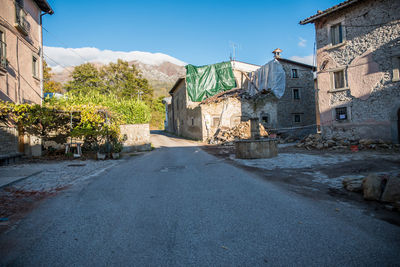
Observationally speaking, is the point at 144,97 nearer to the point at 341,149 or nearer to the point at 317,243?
the point at 341,149

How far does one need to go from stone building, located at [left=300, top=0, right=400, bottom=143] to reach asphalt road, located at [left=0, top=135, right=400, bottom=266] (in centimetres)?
1147

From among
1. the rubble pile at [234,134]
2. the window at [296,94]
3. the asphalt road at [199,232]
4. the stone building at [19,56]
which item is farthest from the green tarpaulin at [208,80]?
the asphalt road at [199,232]

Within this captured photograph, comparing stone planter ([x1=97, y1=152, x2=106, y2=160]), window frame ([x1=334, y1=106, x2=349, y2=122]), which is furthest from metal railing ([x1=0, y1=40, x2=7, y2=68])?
window frame ([x1=334, y1=106, x2=349, y2=122])

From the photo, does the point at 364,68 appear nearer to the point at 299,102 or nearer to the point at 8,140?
the point at 299,102

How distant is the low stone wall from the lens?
48.3 ft

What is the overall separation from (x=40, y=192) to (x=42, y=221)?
2.26m

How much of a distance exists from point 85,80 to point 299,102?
28663 millimetres

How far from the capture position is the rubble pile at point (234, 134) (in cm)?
1811

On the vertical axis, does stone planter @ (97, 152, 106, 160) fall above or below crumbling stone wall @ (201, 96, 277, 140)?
below

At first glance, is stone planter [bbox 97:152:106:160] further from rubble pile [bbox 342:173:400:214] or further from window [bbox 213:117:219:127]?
window [bbox 213:117:219:127]

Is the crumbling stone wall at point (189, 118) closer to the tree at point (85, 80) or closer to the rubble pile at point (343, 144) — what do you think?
the rubble pile at point (343, 144)

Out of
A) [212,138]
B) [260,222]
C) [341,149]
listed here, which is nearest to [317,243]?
[260,222]

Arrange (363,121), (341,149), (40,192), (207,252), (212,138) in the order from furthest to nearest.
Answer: (212,138), (363,121), (341,149), (40,192), (207,252)

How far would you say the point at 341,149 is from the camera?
12070 millimetres
